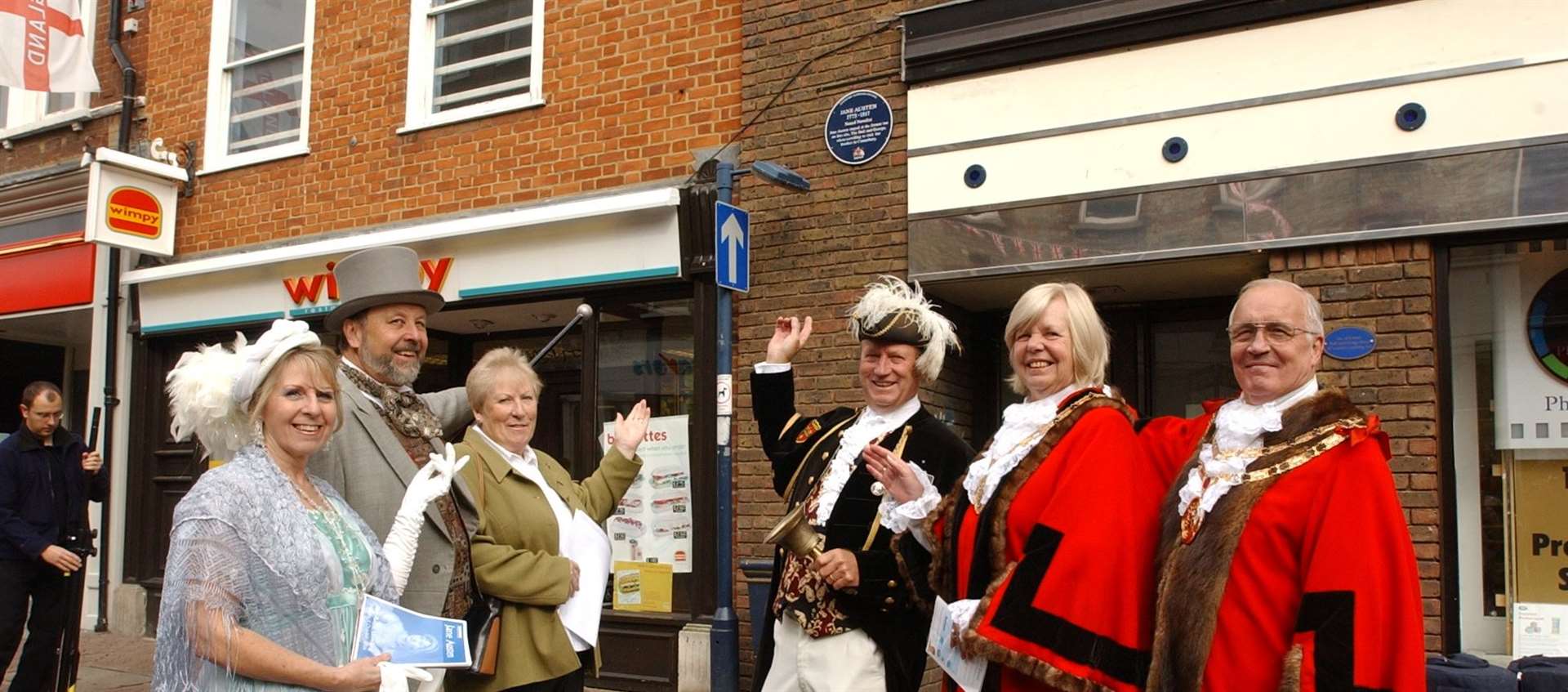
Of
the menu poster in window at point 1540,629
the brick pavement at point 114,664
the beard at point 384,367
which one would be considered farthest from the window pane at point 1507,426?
the brick pavement at point 114,664

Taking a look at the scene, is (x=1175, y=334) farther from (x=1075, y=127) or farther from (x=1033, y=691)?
(x=1033, y=691)

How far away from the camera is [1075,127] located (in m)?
6.34

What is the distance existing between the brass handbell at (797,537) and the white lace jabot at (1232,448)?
1177mm

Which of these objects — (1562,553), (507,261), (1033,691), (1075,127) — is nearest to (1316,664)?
(1033,691)

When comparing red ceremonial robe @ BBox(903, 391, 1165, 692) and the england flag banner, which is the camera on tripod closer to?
the england flag banner

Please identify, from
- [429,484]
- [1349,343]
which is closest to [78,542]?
[429,484]

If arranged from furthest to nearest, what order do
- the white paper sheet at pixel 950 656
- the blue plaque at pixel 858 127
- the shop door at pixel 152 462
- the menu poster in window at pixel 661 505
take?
1. the shop door at pixel 152 462
2. the menu poster in window at pixel 661 505
3. the blue plaque at pixel 858 127
4. the white paper sheet at pixel 950 656

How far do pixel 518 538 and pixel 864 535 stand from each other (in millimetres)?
1145

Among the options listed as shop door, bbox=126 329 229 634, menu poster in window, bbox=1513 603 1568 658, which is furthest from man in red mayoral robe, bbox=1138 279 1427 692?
shop door, bbox=126 329 229 634

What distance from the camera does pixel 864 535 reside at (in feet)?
12.6

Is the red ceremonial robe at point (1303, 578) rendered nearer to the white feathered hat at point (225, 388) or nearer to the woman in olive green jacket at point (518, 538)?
the woman in olive green jacket at point (518, 538)

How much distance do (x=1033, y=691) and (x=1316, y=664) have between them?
706 mm

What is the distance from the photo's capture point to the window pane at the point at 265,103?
10117 mm

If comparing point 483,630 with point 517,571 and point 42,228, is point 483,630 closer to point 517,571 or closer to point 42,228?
point 517,571
